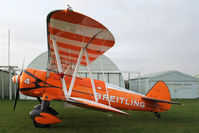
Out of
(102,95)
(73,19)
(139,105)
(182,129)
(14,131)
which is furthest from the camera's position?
(139,105)

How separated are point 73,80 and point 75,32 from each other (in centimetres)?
141

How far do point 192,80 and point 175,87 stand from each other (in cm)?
244

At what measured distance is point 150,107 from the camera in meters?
6.72

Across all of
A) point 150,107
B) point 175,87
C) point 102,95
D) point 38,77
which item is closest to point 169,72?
point 175,87

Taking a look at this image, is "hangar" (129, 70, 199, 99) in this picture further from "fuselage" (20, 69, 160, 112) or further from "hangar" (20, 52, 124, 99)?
"fuselage" (20, 69, 160, 112)

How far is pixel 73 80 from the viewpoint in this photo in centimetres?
473

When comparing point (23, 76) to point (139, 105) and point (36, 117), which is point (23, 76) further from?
point (139, 105)

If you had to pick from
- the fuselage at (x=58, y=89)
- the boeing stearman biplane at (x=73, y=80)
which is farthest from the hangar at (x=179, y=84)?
the fuselage at (x=58, y=89)

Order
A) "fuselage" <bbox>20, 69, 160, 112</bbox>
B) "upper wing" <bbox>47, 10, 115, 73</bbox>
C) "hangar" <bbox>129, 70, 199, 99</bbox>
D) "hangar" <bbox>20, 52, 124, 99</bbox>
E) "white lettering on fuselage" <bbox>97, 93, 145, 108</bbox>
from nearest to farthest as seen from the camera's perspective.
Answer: "upper wing" <bbox>47, 10, 115, 73</bbox> < "fuselage" <bbox>20, 69, 160, 112</bbox> < "white lettering on fuselage" <bbox>97, 93, 145, 108</bbox> < "hangar" <bbox>20, 52, 124, 99</bbox> < "hangar" <bbox>129, 70, 199, 99</bbox>

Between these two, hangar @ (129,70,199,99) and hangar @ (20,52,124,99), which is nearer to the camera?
hangar @ (20,52,124,99)

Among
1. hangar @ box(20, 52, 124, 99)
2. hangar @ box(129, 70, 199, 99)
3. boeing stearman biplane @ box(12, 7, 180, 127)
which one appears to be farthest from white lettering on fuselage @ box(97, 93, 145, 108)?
hangar @ box(129, 70, 199, 99)

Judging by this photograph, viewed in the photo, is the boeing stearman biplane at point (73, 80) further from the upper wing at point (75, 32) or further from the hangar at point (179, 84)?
the hangar at point (179, 84)

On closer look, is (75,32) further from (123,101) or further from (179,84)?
(179,84)

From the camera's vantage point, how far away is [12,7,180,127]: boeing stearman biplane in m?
3.75
